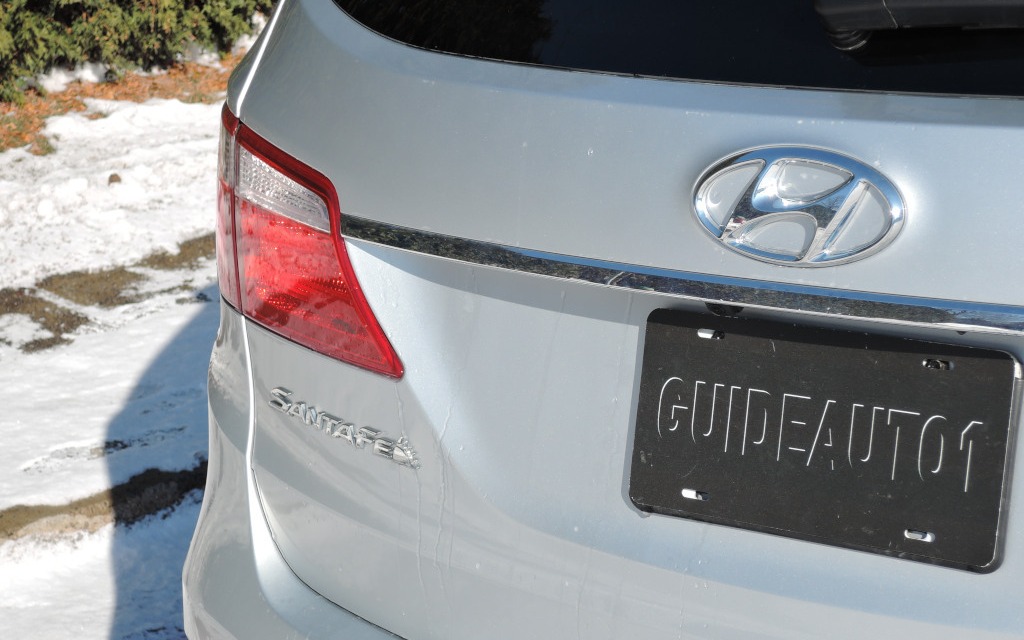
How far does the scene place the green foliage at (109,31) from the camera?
6.61 m

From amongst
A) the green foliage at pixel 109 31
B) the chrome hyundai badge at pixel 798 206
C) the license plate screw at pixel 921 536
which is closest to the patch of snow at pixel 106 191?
the green foliage at pixel 109 31

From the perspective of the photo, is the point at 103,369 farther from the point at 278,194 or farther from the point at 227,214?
the point at 278,194

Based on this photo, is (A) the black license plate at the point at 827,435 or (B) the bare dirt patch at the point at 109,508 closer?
(A) the black license plate at the point at 827,435

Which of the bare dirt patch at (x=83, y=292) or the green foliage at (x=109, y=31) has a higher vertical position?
the green foliage at (x=109, y=31)

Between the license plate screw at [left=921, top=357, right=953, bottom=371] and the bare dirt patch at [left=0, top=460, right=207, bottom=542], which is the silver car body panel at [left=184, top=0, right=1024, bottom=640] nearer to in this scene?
the license plate screw at [left=921, top=357, right=953, bottom=371]

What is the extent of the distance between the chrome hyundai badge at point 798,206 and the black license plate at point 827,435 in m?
0.11

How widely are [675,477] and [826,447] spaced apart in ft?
0.60

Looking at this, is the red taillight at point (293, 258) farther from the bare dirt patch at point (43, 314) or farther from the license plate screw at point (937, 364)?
the bare dirt patch at point (43, 314)

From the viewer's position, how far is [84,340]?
3996mm

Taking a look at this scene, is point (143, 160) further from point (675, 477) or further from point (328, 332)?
point (675, 477)

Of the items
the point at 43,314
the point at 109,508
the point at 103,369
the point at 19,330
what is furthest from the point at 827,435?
the point at 43,314

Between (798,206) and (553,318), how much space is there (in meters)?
0.32

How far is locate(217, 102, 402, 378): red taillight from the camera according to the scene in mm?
1455

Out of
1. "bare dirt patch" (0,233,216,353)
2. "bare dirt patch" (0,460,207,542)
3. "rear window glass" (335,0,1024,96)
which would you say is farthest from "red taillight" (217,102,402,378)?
"bare dirt patch" (0,233,216,353)
